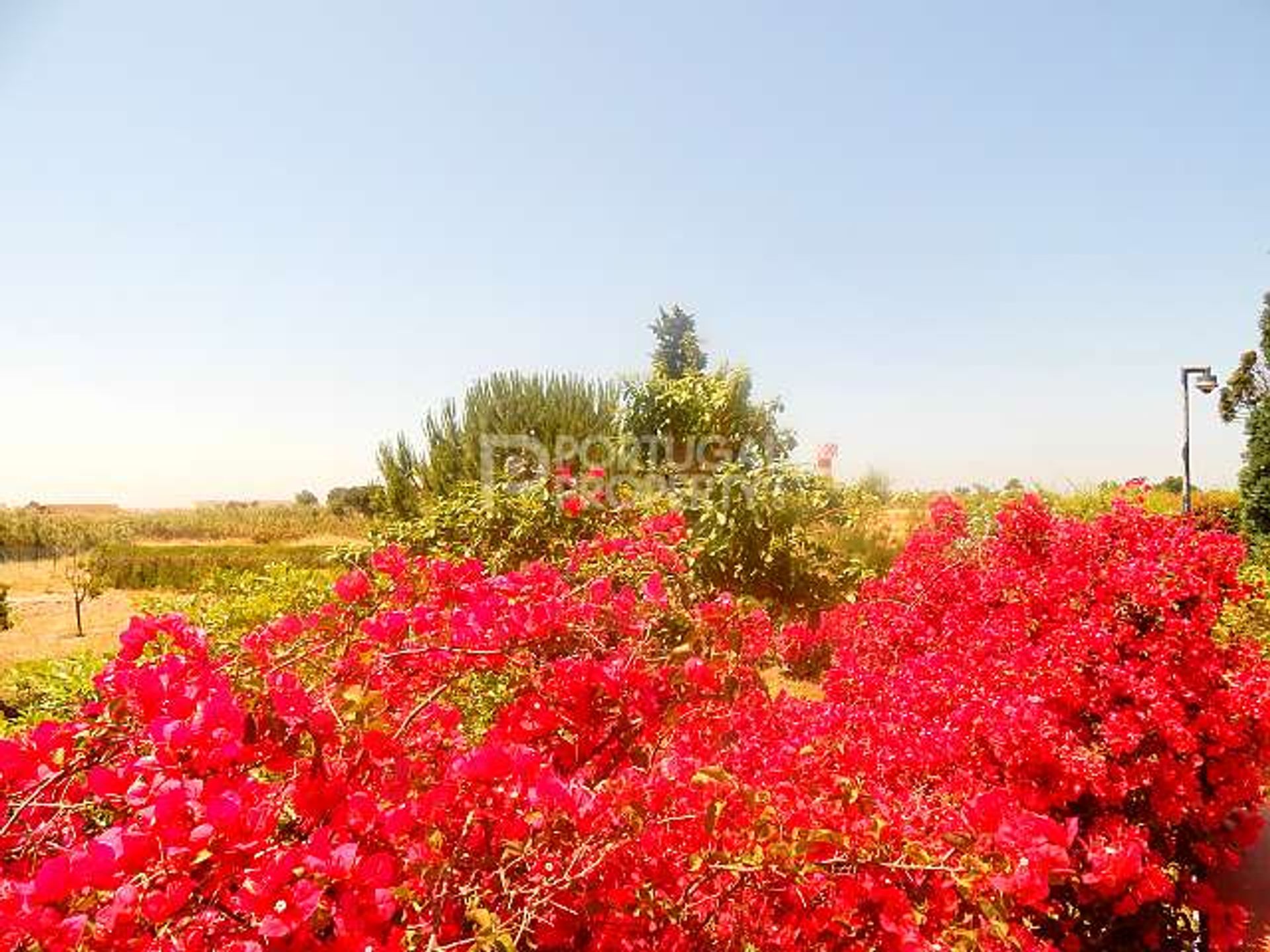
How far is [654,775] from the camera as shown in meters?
1.99

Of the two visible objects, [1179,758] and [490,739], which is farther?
[1179,758]

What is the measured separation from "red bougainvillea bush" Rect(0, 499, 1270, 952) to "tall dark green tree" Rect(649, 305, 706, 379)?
23.0 meters

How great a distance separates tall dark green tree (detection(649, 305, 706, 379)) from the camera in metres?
26.8

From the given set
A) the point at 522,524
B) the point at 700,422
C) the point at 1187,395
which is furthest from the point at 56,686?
the point at 1187,395

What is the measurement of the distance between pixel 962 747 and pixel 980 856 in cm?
142

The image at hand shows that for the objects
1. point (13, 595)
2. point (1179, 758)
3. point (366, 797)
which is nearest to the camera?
point (366, 797)

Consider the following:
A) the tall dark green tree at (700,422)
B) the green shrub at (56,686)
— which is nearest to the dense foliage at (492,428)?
the tall dark green tree at (700,422)

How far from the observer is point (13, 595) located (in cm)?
3064

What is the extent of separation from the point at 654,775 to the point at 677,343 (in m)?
27.1

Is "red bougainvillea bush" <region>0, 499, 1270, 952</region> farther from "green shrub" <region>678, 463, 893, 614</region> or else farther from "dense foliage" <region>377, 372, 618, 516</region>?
"dense foliage" <region>377, 372, 618, 516</region>

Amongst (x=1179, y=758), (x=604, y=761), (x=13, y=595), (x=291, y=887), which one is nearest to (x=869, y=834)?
(x=604, y=761)

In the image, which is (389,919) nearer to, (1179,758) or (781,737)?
(781,737)

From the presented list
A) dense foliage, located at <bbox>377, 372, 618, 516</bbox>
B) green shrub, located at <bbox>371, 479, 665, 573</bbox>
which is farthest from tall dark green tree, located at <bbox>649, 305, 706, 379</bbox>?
green shrub, located at <bbox>371, 479, 665, 573</bbox>

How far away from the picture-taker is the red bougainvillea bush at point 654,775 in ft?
4.96
